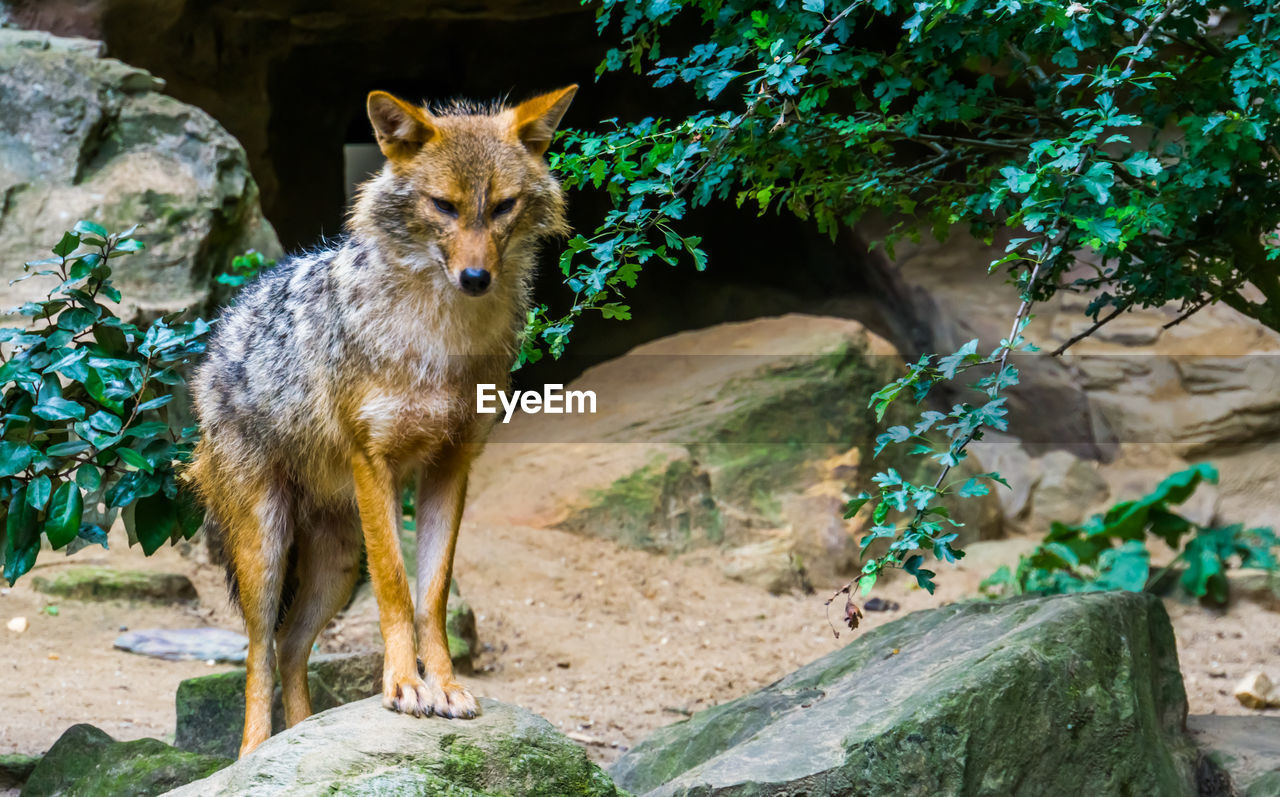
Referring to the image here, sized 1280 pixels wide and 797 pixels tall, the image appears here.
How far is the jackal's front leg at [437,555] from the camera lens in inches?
136

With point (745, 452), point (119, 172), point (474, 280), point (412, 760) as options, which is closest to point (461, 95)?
point (119, 172)

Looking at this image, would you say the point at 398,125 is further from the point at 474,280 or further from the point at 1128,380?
the point at 1128,380

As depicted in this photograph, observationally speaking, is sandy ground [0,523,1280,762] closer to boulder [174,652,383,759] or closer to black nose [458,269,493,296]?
boulder [174,652,383,759]

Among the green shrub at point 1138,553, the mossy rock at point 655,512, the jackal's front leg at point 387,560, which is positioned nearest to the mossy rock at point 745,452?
the mossy rock at point 655,512

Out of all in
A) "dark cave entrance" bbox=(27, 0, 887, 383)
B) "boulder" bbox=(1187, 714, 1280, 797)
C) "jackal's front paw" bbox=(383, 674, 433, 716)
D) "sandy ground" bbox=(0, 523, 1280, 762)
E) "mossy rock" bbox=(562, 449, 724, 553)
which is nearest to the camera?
"jackal's front paw" bbox=(383, 674, 433, 716)

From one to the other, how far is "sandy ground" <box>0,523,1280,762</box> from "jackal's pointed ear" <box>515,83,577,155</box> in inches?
115

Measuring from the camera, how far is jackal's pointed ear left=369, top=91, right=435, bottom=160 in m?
3.53

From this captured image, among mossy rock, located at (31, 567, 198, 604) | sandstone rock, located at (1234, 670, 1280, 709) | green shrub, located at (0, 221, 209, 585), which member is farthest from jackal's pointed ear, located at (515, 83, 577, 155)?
sandstone rock, located at (1234, 670, 1280, 709)

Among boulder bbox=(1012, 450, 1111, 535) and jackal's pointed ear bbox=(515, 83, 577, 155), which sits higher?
jackal's pointed ear bbox=(515, 83, 577, 155)

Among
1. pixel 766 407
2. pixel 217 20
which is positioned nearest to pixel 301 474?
pixel 766 407

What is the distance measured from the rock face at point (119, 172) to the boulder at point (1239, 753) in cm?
A: 575

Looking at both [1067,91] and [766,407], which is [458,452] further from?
[766,407]

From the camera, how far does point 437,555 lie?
11.8ft

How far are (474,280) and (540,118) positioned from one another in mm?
688
